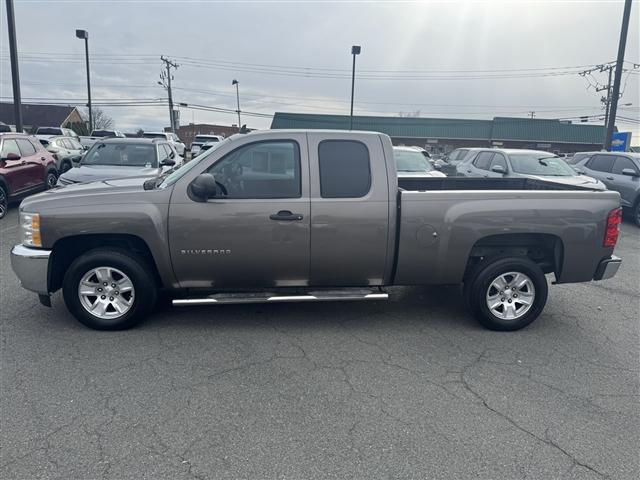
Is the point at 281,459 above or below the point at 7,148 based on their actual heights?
below

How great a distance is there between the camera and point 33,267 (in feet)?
13.5

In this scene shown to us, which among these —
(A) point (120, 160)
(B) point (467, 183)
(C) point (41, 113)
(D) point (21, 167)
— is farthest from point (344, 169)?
(C) point (41, 113)

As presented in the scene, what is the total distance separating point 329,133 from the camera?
4.44 metres

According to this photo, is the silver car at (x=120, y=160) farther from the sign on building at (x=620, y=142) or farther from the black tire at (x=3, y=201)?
the sign on building at (x=620, y=142)

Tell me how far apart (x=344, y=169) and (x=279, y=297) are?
Result: 4.61ft

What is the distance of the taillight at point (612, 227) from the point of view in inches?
175

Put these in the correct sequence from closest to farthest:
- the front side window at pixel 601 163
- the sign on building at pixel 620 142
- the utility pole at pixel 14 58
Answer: the front side window at pixel 601 163 → the utility pole at pixel 14 58 → the sign on building at pixel 620 142

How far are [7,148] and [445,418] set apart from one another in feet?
36.5

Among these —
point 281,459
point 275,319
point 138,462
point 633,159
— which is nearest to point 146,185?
point 275,319

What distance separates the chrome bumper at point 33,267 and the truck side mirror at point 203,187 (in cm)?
149

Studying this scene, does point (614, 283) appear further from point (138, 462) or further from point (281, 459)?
point (138, 462)

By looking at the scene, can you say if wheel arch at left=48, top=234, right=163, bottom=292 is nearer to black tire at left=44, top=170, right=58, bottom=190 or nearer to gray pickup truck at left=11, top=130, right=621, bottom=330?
gray pickup truck at left=11, top=130, right=621, bottom=330

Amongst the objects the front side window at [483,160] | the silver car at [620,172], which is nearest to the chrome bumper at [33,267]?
the front side window at [483,160]

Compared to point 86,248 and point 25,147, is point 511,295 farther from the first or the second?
point 25,147
